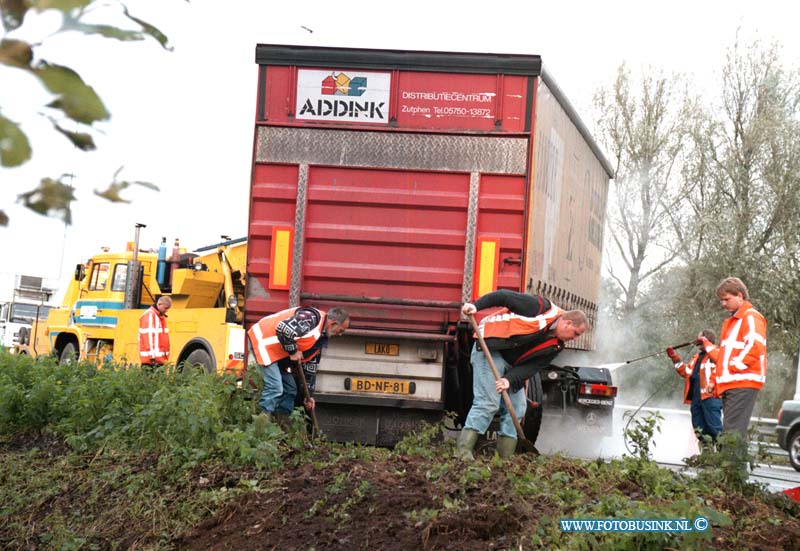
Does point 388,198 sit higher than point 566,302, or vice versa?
point 388,198

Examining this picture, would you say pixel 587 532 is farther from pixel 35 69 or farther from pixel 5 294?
pixel 5 294

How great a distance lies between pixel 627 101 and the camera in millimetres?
31406

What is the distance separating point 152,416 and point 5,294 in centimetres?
2523

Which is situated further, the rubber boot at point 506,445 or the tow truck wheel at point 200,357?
the tow truck wheel at point 200,357

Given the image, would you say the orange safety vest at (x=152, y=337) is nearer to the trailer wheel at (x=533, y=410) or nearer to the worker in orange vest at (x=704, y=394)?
the trailer wheel at (x=533, y=410)

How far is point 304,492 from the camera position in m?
5.73

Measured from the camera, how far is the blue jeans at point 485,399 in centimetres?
800

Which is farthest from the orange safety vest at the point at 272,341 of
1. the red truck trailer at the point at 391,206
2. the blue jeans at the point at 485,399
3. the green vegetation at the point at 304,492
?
the blue jeans at the point at 485,399

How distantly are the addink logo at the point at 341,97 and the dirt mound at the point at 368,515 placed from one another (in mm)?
4278

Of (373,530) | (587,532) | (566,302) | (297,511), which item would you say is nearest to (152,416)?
(297,511)

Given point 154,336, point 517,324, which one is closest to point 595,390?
point 517,324

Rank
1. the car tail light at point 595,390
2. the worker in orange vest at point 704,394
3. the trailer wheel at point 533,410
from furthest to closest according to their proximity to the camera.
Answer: the car tail light at point 595,390
the worker in orange vest at point 704,394
the trailer wheel at point 533,410

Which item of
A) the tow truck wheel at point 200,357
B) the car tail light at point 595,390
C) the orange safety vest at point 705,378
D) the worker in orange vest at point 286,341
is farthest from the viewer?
the tow truck wheel at point 200,357

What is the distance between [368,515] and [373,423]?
13.2ft
